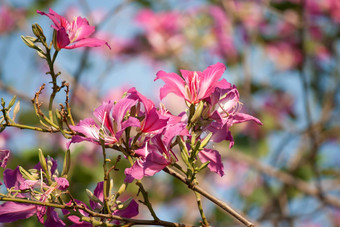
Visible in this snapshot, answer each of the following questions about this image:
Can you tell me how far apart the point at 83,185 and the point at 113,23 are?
1058mm

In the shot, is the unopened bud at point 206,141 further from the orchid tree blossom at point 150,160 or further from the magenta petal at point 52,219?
the magenta petal at point 52,219

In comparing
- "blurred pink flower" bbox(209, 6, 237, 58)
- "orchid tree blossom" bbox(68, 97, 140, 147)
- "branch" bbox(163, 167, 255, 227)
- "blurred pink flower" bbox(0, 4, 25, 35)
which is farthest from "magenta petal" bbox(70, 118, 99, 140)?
"blurred pink flower" bbox(0, 4, 25, 35)

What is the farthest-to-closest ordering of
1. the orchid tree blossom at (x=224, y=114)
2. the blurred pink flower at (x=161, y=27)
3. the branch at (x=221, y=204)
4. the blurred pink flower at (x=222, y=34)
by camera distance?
1. the blurred pink flower at (x=161, y=27)
2. the blurred pink flower at (x=222, y=34)
3. the orchid tree blossom at (x=224, y=114)
4. the branch at (x=221, y=204)

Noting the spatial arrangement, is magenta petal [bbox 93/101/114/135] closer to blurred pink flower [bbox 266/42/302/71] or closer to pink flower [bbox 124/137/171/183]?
pink flower [bbox 124/137/171/183]

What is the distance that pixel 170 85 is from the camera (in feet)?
1.98

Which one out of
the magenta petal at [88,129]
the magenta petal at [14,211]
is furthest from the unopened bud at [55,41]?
the magenta petal at [14,211]

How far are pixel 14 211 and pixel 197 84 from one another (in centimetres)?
29

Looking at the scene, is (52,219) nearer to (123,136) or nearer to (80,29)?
(123,136)

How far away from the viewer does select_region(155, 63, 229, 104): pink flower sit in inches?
23.0

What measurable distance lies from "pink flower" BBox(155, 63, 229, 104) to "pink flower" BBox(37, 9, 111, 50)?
0.33 ft

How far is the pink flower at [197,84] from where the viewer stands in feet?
1.91

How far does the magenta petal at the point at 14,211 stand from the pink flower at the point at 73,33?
8.3 inches

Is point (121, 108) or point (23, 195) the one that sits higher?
point (121, 108)

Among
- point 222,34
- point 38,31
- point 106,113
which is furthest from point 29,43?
point 222,34
